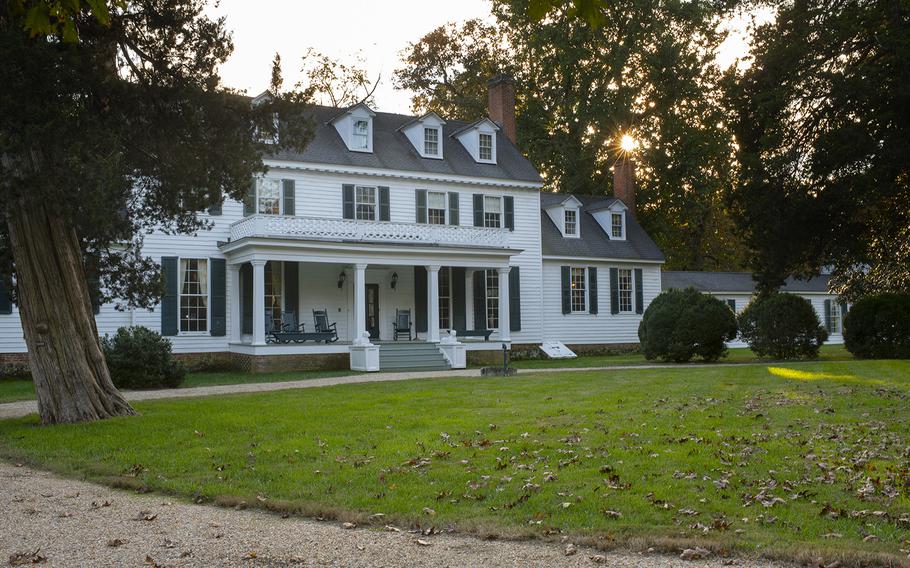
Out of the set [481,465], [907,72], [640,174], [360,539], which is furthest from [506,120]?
[360,539]

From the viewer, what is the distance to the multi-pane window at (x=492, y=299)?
30781mm

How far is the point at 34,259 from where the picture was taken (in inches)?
501

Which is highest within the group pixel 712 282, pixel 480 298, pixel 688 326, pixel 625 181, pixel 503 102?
pixel 503 102

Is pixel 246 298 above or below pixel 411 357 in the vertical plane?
above

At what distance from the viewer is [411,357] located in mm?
26250

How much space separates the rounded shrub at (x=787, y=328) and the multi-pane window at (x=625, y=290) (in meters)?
8.16

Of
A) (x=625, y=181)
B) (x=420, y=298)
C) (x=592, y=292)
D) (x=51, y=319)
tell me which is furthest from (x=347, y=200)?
(x=51, y=319)

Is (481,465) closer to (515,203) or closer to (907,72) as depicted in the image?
(907,72)

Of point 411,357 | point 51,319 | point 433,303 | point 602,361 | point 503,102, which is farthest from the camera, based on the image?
point 503,102

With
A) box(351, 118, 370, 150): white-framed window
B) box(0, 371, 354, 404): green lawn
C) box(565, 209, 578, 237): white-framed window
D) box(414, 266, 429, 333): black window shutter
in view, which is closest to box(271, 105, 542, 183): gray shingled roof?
box(351, 118, 370, 150): white-framed window

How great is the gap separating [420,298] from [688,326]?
8.81 meters

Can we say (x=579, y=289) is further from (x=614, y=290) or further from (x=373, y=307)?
(x=373, y=307)

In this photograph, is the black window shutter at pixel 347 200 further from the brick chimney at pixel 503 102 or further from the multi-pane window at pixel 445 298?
the brick chimney at pixel 503 102

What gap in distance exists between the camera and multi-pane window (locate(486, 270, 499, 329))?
30.8 metres
